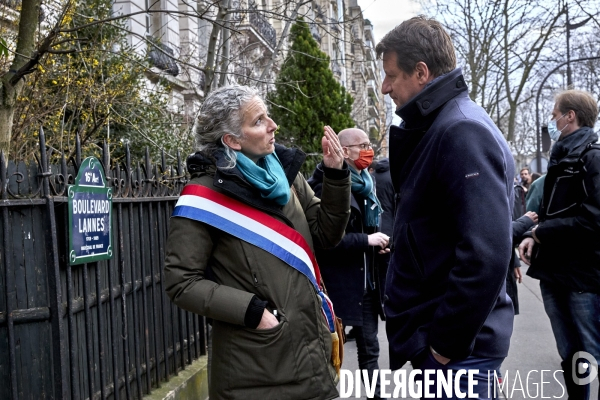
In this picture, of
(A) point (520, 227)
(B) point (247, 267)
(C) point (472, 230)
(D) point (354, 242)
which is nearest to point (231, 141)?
(B) point (247, 267)

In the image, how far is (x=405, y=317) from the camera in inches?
102

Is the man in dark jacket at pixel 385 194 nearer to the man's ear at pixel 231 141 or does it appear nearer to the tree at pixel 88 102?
the tree at pixel 88 102

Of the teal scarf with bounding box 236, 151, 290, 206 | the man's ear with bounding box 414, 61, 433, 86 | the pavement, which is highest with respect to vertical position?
the man's ear with bounding box 414, 61, 433, 86

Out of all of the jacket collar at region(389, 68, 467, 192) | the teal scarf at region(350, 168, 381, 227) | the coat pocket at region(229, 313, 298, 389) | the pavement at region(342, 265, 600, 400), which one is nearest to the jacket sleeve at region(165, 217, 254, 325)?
the coat pocket at region(229, 313, 298, 389)

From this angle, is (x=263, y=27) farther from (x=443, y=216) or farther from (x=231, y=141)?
(x=443, y=216)

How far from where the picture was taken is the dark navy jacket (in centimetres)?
232

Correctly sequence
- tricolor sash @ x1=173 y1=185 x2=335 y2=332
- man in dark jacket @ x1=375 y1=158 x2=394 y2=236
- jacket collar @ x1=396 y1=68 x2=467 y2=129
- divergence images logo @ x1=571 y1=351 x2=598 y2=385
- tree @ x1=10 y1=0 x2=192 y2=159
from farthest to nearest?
tree @ x1=10 y1=0 x2=192 y2=159
man in dark jacket @ x1=375 y1=158 x2=394 y2=236
divergence images logo @ x1=571 y1=351 x2=598 y2=385
tricolor sash @ x1=173 y1=185 x2=335 y2=332
jacket collar @ x1=396 y1=68 x2=467 y2=129

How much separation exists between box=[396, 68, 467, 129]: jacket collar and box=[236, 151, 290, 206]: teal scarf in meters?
0.69

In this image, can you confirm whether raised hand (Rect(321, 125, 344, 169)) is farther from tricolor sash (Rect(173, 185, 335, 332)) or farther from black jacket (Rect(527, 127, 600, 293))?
black jacket (Rect(527, 127, 600, 293))

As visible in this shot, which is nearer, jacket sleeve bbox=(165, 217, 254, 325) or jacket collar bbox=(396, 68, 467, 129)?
jacket collar bbox=(396, 68, 467, 129)

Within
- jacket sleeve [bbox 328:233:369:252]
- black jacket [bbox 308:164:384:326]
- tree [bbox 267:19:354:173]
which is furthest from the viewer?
tree [bbox 267:19:354:173]

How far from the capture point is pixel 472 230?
2312 mm

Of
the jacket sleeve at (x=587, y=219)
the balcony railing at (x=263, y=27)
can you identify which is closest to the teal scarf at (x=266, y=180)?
the jacket sleeve at (x=587, y=219)

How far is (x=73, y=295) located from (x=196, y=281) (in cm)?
113
